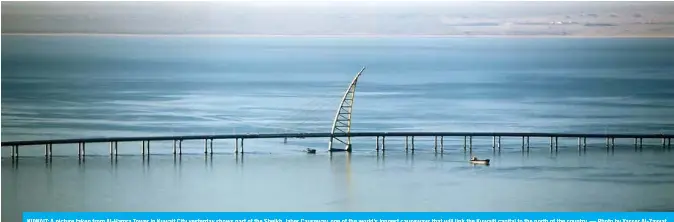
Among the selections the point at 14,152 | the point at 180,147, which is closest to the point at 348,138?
the point at 180,147

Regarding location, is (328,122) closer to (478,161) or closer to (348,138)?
(348,138)

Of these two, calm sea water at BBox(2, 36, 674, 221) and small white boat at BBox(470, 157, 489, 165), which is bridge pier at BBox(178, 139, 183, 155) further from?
small white boat at BBox(470, 157, 489, 165)

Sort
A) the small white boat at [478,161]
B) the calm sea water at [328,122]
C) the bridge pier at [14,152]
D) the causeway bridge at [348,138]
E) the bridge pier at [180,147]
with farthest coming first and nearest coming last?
the bridge pier at [180,147], the causeway bridge at [348,138], the small white boat at [478,161], the bridge pier at [14,152], the calm sea water at [328,122]


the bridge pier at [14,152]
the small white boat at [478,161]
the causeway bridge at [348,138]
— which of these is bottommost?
the small white boat at [478,161]

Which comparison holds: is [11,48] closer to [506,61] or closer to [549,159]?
[506,61]

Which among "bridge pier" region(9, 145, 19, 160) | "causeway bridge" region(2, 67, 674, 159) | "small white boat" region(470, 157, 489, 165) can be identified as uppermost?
"causeway bridge" region(2, 67, 674, 159)

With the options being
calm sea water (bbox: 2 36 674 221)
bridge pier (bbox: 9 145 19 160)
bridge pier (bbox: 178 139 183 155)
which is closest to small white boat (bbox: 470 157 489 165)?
calm sea water (bbox: 2 36 674 221)

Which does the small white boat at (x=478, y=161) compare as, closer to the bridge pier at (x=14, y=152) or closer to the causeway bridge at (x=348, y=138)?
the causeway bridge at (x=348, y=138)

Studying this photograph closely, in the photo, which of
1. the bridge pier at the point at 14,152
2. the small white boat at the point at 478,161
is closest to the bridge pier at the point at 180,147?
the bridge pier at the point at 14,152

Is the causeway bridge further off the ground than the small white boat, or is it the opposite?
the causeway bridge
